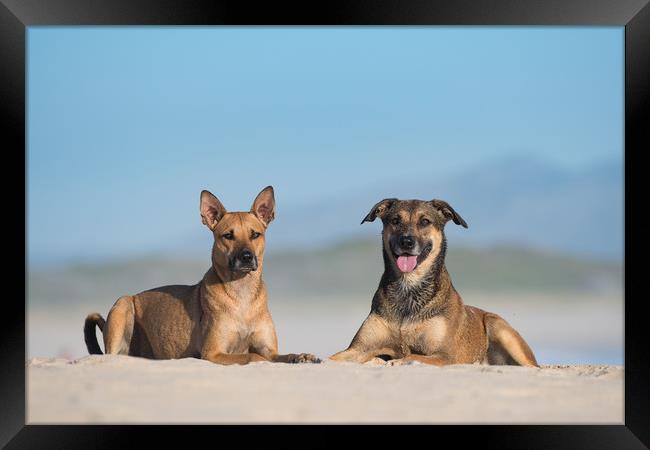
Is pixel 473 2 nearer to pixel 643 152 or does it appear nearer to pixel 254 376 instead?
pixel 643 152

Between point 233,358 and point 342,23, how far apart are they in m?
3.60

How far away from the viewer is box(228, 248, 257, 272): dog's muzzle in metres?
10.6

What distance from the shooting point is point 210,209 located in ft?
36.4

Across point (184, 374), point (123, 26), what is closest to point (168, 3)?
point (123, 26)

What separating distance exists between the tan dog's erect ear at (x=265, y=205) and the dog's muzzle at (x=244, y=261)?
1.89ft

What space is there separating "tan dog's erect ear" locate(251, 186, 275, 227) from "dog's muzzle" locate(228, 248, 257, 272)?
1.89ft

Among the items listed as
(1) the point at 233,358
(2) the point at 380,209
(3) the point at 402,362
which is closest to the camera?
(1) the point at 233,358

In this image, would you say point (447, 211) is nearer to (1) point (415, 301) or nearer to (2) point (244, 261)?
(1) point (415, 301)

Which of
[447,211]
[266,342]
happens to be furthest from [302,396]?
[447,211]

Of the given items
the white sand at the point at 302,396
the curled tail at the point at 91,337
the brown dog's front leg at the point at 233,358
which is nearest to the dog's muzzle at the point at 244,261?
the brown dog's front leg at the point at 233,358

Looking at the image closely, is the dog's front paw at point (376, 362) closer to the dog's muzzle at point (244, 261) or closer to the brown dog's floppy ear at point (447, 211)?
the dog's muzzle at point (244, 261)

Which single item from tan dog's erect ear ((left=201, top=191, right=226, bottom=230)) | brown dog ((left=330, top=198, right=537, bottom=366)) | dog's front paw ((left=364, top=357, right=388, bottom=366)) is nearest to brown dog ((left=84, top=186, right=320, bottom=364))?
tan dog's erect ear ((left=201, top=191, right=226, bottom=230))

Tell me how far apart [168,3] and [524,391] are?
4.72 m

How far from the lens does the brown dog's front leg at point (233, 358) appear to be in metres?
10.4
